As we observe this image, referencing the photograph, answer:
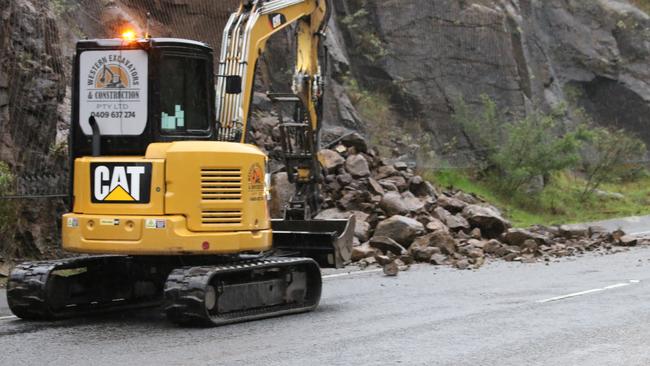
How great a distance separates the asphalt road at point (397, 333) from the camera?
9164mm

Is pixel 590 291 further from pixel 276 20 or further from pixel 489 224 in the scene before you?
pixel 489 224

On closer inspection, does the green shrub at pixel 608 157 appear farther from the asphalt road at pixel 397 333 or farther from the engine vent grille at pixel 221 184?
the engine vent grille at pixel 221 184

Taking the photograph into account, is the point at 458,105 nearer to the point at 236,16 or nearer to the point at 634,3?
the point at 634,3

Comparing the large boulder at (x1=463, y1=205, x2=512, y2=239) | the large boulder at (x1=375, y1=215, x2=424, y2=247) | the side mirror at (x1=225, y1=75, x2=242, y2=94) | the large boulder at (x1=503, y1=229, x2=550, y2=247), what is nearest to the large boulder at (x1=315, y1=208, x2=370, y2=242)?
the large boulder at (x1=375, y1=215, x2=424, y2=247)

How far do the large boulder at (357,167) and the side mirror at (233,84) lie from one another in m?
11.7

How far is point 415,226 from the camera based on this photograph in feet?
66.4

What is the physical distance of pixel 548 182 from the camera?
35875mm

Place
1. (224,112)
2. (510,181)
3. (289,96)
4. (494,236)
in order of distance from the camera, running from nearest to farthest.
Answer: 1. (224,112)
2. (289,96)
3. (494,236)
4. (510,181)

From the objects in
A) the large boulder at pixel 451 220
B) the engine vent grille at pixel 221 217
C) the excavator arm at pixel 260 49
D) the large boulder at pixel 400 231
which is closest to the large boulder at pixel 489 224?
the large boulder at pixel 451 220

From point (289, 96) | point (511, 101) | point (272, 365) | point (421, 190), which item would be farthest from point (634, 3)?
point (272, 365)

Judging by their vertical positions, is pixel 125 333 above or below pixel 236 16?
below

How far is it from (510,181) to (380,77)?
6.46m

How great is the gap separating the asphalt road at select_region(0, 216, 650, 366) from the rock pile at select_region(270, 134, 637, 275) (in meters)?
3.56

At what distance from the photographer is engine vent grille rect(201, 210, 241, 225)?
11227 mm
